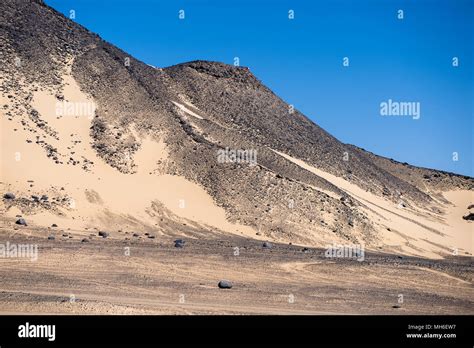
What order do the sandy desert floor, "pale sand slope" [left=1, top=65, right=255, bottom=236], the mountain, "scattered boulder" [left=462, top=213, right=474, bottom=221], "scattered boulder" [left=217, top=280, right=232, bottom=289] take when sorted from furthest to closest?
"scattered boulder" [left=462, top=213, right=474, bottom=221], the mountain, "pale sand slope" [left=1, top=65, right=255, bottom=236], "scattered boulder" [left=217, top=280, right=232, bottom=289], the sandy desert floor

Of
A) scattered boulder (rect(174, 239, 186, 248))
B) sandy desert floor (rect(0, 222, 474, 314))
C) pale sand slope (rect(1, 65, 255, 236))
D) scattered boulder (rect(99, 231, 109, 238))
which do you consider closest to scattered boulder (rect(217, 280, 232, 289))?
sandy desert floor (rect(0, 222, 474, 314))

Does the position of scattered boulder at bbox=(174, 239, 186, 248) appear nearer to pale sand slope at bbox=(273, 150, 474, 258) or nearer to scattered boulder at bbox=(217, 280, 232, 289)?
scattered boulder at bbox=(217, 280, 232, 289)

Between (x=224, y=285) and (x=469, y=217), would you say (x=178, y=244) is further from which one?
(x=469, y=217)

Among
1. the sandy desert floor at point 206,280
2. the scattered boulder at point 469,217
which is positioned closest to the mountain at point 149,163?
the sandy desert floor at point 206,280

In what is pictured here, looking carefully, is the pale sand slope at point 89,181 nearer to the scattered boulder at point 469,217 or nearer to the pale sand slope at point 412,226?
the pale sand slope at point 412,226

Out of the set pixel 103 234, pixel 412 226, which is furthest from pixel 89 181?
pixel 412 226
